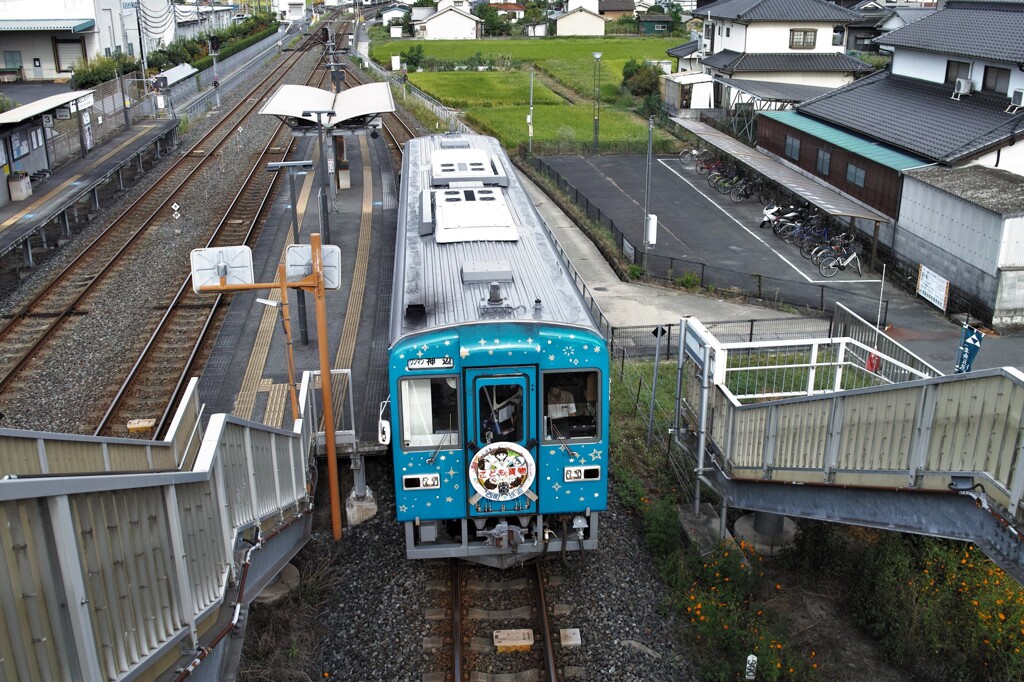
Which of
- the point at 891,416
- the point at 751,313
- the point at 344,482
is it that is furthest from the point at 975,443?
the point at 751,313

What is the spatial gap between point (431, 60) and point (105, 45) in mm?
21690

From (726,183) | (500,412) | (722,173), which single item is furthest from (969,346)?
(722,173)

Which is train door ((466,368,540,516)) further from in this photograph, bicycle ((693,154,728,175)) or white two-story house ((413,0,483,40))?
white two-story house ((413,0,483,40))

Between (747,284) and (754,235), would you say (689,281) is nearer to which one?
(747,284)

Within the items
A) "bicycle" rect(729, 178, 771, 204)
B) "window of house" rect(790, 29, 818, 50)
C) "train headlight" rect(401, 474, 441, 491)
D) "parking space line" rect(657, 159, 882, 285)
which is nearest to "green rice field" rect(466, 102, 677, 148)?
"parking space line" rect(657, 159, 882, 285)

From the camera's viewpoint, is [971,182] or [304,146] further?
[304,146]

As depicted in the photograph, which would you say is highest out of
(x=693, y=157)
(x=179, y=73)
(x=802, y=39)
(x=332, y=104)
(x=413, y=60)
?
(x=802, y=39)

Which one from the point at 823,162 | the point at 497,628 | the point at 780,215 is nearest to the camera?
the point at 497,628

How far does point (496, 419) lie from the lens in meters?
9.39

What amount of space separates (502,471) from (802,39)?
1463 inches

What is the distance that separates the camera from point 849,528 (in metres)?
10.6

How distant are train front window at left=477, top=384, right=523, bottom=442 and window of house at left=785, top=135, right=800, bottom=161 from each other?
24708mm

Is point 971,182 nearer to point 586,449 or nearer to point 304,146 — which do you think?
point 586,449

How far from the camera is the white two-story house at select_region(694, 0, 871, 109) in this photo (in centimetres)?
4038
